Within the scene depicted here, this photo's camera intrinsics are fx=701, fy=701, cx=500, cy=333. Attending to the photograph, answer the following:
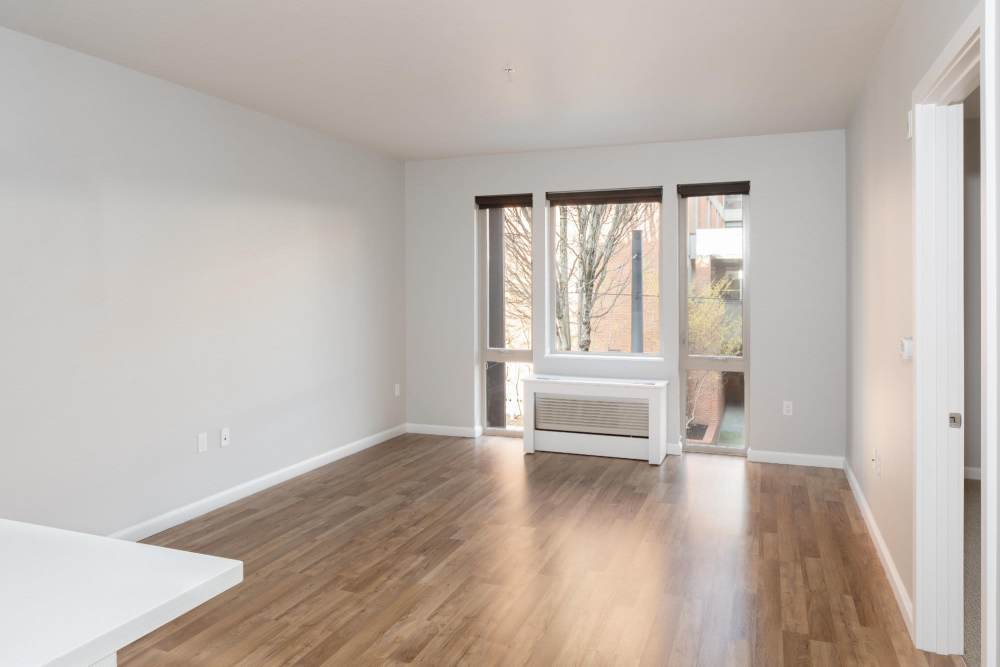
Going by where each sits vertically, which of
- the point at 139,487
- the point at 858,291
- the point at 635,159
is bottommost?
the point at 139,487

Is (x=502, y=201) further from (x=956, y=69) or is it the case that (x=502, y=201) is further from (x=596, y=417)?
(x=956, y=69)

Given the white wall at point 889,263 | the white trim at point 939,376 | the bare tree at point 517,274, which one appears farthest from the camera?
the bare tree at point 517,274

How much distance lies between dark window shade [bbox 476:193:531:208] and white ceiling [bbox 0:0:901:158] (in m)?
1.15

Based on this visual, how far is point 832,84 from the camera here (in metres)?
4.18

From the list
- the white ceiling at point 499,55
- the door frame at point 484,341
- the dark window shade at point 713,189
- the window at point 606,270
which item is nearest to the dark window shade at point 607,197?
the window at point 606,270

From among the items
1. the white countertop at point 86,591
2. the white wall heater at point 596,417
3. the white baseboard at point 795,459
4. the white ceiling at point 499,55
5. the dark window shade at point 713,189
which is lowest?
the white baseboard at point 795,459

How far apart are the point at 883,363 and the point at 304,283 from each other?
3846 mm

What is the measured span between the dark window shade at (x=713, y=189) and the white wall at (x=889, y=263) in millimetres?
1079

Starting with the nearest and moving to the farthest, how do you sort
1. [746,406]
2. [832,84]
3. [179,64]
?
[179,64] < [832,84] < [746,406]

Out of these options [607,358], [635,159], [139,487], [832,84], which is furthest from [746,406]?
[139,487]

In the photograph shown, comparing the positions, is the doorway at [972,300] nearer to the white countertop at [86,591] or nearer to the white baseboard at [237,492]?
the white baseboard at [237,492]

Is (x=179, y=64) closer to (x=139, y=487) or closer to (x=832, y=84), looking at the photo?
(x=139, y=487)

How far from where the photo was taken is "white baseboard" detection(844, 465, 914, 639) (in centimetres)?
280

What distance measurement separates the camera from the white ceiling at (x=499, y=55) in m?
3.10
